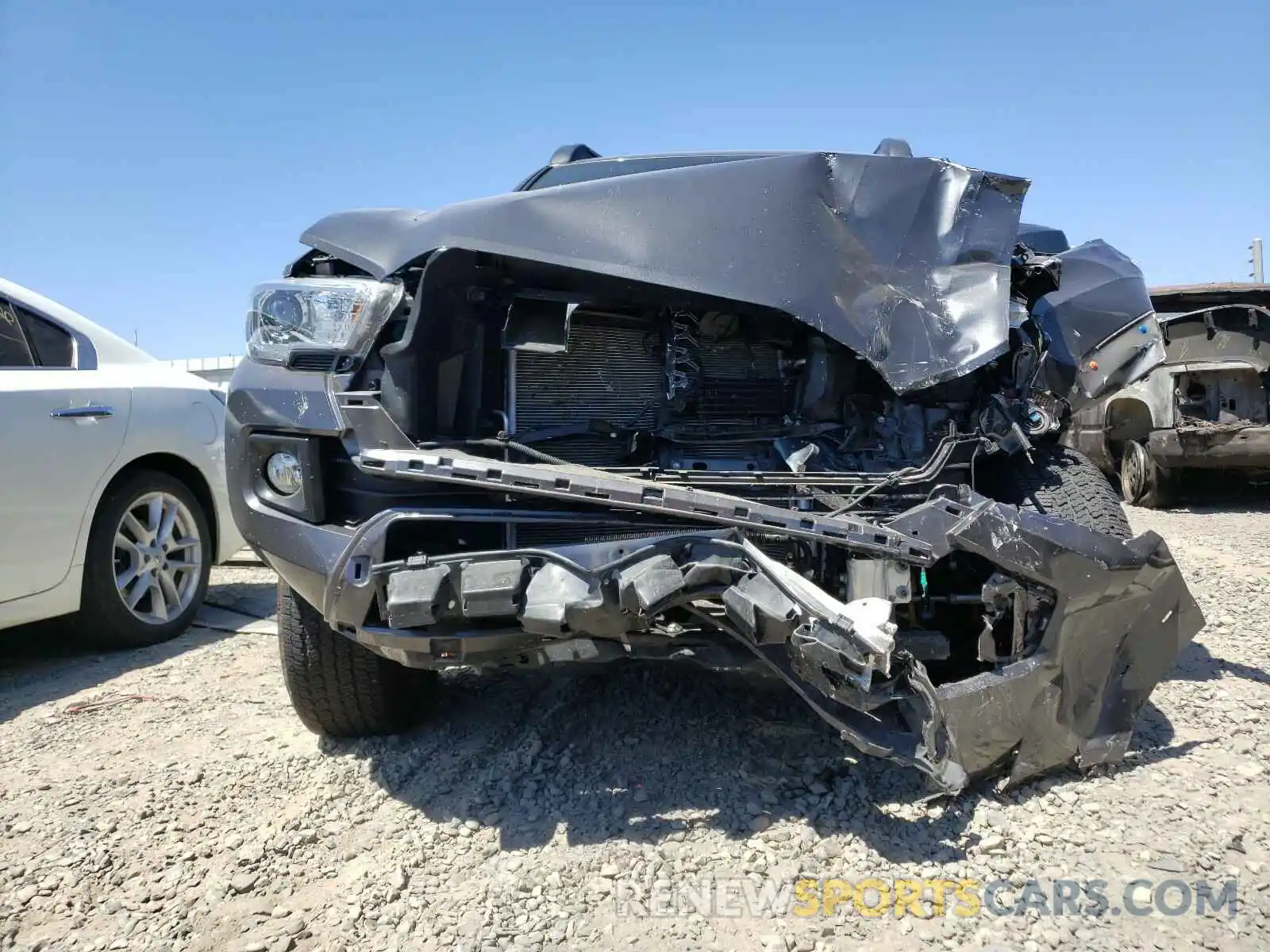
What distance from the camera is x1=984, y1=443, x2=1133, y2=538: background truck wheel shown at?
2.65m

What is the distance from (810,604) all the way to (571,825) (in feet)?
2.99

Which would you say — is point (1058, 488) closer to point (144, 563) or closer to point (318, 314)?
point (318, 314)

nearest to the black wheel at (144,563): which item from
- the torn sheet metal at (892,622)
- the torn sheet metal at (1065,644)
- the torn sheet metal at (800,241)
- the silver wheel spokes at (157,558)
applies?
the silver wheel spokes at (157,558)

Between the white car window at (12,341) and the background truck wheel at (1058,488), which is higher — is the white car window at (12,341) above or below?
above

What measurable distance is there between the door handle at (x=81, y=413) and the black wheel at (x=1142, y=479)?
8.35 m

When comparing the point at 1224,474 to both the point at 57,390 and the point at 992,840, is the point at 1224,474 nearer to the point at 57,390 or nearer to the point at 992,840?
the point at 992,840

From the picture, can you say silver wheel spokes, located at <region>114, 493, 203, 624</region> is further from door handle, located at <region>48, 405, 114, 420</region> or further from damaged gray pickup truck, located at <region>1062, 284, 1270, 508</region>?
damaged gray pickup truck, located at <region>1062, 284, 1270, 508</region>

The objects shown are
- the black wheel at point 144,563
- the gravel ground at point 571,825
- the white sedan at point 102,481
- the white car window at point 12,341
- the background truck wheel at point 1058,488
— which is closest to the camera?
the gravel ground at point 571,825

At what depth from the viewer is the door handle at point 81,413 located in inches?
139

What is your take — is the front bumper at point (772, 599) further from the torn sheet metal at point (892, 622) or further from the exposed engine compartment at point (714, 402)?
the exposed engine compartment at point (714, 402)

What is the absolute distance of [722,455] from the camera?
273cm

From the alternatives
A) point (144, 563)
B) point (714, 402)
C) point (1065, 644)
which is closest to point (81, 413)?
point (144, 563)

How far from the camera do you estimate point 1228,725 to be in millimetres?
2768

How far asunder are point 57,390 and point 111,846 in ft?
7.12
